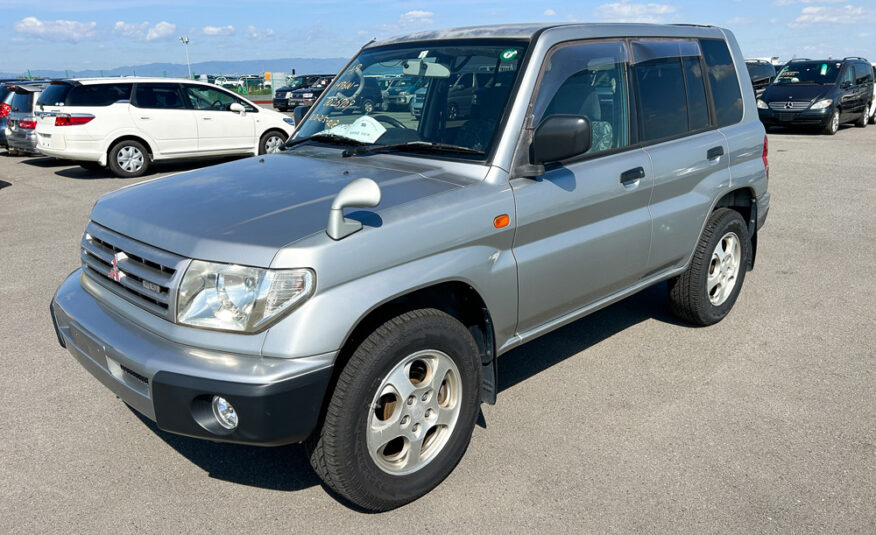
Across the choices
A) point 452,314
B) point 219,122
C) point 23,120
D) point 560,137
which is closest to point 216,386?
point 452,314

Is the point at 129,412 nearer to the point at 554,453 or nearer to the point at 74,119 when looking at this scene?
the point at 554,453

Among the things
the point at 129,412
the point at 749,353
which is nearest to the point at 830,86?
the point at 749,353

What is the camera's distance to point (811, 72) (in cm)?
1889

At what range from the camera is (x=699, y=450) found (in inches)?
136

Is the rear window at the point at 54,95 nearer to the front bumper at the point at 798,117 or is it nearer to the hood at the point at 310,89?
the front bumper at the point at 798,117

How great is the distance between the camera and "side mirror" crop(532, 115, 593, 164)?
3.19m

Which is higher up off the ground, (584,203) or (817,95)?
(817,95)

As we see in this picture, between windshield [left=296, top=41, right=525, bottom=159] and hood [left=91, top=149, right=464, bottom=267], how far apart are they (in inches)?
9.8

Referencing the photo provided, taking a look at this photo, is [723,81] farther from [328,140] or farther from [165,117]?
[165,117]

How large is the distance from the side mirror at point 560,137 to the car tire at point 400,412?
90 cm

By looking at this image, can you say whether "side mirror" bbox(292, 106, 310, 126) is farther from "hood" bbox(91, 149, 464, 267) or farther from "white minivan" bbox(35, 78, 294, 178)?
"white minivan" bbox(35, 78, 294, 178)

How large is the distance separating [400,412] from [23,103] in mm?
13899

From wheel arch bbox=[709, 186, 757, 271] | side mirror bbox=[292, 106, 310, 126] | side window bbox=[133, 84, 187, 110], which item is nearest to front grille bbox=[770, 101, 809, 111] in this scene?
side window bbox=[133, 84, 187, 110]

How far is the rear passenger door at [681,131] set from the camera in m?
4.17
